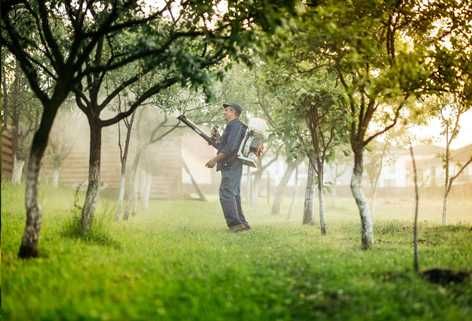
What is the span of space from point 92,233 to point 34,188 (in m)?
3.33

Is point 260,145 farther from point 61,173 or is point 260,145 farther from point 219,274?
point 61,173

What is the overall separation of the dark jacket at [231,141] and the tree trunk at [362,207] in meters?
5.02

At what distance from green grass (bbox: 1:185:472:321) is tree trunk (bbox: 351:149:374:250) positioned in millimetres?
325

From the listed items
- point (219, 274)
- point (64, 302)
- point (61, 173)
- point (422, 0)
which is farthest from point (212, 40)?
point (61, 173)

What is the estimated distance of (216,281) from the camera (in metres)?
8.34

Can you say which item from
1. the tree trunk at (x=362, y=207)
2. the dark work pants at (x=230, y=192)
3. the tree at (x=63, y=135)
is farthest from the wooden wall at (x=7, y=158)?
the tree trunk at (x=362, y=207)

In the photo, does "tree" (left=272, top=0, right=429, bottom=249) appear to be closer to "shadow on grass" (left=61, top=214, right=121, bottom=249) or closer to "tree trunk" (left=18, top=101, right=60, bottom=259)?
"tree trunk" (left=18, top=101, right=60, bottom=259)

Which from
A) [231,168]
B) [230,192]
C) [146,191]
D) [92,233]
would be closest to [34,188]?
[92,233]

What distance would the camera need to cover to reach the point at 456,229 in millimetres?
19156

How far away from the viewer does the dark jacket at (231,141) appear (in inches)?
693

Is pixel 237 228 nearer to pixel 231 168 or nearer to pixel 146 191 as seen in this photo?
pixel 231 168

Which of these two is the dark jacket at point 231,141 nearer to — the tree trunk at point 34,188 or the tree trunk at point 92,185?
the tree trunk at point 92,185

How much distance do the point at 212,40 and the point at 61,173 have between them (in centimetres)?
3474

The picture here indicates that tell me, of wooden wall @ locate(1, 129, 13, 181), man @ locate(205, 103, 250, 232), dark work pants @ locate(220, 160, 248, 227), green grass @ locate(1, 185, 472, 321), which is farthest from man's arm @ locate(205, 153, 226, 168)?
wooden wall @ locate(1, 129, 13, 181)
